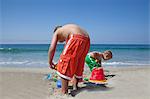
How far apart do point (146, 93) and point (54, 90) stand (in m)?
1.48

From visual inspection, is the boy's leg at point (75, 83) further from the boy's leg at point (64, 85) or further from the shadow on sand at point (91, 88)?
the boy's leg at point (64, 85)

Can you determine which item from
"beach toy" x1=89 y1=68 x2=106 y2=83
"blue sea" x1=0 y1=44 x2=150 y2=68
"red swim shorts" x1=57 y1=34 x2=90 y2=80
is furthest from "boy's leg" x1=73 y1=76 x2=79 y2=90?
"blue sea" x1=0 y1=44 x2=150 y2=68

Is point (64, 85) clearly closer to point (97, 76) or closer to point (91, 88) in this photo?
point (91, 88)

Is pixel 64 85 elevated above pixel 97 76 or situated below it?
above

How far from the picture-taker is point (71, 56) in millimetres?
3816

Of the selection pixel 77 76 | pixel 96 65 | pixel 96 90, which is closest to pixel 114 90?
pixel 96 90

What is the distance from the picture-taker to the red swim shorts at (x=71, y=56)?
12.5ft

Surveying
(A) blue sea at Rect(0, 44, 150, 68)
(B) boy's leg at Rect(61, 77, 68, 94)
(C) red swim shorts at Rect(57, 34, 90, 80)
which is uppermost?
(C) red swim shorts at Rect(57, 34, 90, 80)

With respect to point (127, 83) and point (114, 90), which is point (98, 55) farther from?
point (114, 90)

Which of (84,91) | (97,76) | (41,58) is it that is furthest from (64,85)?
(41,58)

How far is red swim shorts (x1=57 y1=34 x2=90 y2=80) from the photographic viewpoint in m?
3.80

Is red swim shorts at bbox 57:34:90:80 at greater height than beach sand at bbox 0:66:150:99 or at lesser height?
greater

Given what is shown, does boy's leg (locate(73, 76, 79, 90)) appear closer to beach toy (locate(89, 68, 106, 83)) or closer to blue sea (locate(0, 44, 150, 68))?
beach toy (locate(89, 68, 106, 83))

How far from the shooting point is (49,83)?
507 centimetres
